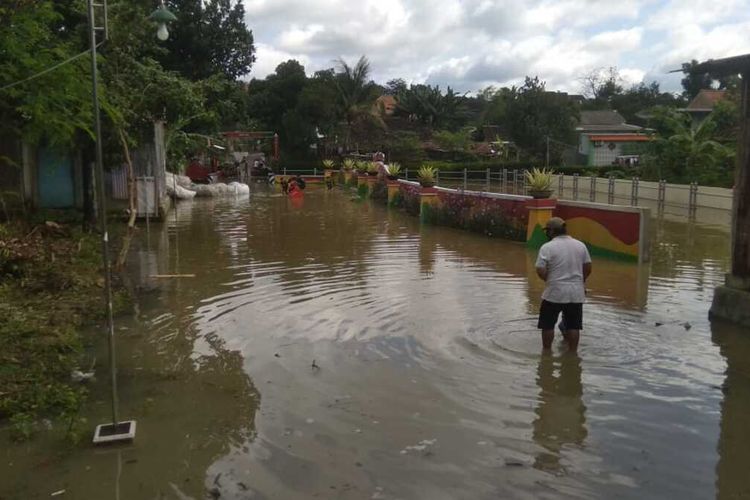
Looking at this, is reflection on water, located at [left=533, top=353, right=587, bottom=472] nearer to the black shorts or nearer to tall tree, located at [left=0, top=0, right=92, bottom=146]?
the black shorts

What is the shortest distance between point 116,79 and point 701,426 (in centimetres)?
1208

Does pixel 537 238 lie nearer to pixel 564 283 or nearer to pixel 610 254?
pixel 610 254

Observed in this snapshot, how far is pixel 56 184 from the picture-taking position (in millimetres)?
19156

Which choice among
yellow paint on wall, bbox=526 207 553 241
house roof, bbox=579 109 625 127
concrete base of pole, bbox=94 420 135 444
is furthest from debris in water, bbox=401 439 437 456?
house roof, bbox=579 109 625 127

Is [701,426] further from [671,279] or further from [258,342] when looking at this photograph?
[671,279]

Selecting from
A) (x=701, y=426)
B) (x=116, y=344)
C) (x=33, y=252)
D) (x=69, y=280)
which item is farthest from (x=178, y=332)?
(x=701, y=426)

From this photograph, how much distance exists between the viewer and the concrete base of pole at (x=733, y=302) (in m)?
7.95

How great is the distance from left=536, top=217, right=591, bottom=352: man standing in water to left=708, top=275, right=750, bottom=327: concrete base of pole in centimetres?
231

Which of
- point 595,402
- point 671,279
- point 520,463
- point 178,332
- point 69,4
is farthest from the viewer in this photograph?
point 69,4

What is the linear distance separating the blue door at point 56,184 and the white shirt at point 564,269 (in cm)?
1555

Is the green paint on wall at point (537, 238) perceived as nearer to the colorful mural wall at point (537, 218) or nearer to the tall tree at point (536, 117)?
the colorful mural wall at point (537, 218)

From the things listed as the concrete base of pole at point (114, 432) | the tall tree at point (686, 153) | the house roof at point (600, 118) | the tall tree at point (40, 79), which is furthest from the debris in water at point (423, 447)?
the house roof at point (600, 118)

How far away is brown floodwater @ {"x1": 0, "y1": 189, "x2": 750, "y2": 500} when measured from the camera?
4.38 meters

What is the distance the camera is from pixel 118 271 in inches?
460
